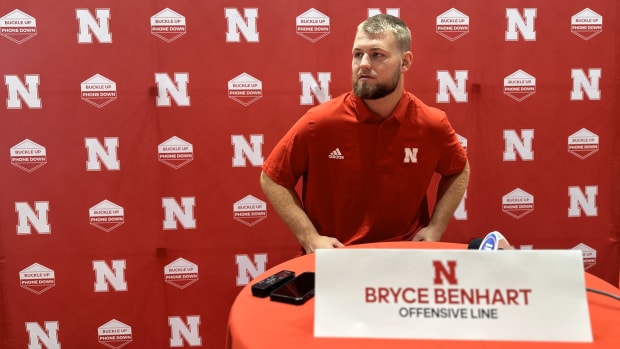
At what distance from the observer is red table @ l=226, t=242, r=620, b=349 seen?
0.96 metres

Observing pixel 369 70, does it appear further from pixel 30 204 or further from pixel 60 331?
pixel 60 331

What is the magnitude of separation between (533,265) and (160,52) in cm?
192

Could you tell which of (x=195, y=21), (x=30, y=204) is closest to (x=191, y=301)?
(x=30, y=204)

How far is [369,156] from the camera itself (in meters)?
1.98

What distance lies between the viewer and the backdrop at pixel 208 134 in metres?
2.36

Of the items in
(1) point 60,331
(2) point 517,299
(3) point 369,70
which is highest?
(3) point 369,70

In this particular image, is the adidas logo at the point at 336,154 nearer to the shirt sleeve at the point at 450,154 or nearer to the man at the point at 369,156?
the man at the point at 369,156

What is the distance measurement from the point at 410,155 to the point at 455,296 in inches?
41.1

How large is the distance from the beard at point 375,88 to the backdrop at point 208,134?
0.51 m

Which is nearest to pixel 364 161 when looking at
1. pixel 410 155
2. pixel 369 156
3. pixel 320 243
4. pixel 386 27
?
pixel 369 156

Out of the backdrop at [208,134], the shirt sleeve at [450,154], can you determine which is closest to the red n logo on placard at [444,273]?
the shirt sleeve at [450,154]

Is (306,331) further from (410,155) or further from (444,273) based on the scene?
(410,155)

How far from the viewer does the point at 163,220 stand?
247 cm

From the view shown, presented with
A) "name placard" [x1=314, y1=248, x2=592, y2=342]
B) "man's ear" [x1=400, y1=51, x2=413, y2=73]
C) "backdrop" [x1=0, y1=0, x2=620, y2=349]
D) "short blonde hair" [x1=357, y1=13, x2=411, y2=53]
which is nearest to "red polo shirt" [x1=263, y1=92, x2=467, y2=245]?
"man's ear" [x1=400, y1=51, x2=413, y2=73]
